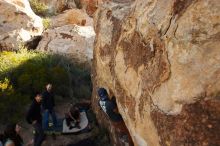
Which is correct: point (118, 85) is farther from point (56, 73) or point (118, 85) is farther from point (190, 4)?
point (56, 73)

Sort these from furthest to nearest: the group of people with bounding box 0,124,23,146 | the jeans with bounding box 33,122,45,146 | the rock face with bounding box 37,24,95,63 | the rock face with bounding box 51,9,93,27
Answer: the rock face with bounding box 51,9,93,27
the rock face with bounding box 37,24,95,63
the jeans with bounding box 33,122,45,146
the group of people with bounding box 0,124,23,146

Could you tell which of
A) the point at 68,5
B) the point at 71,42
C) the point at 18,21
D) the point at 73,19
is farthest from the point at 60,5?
the point at 71,42

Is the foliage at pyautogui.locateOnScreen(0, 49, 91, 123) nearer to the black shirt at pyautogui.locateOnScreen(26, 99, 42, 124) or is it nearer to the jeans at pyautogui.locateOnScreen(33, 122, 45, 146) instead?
the jeans at pyautogui.locateOnScreen(33, 122, 45, 146)

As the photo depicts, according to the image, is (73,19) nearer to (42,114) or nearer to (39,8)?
(39,8)

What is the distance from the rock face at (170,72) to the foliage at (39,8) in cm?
1603

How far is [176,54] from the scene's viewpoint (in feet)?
26.4

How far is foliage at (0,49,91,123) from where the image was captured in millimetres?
14641

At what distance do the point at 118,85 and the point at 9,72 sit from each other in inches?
247

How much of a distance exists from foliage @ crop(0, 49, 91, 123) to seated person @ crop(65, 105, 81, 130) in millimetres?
2159

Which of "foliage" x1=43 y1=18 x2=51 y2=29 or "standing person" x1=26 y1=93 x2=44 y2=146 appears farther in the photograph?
"foliage" x1=43 y1=18 x2=51 y2=29

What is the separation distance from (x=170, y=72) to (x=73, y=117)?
17.2ft

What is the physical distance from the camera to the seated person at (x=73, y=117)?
12781 millimetres

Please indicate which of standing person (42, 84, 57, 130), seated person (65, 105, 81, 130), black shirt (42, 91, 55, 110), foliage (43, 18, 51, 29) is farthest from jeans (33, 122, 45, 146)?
foliage (43, 18, 51, 29)

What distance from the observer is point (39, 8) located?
26.5 meters
